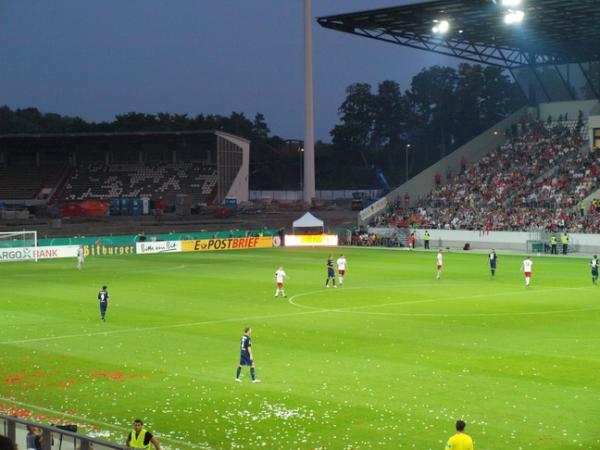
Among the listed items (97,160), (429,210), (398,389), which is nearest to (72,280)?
(398,389)

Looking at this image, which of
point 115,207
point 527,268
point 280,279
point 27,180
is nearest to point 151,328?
point 280,279

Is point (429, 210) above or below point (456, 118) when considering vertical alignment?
below

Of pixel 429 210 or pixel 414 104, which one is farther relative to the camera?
pixel 414 104

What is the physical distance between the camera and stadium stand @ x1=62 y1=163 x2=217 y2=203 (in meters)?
118

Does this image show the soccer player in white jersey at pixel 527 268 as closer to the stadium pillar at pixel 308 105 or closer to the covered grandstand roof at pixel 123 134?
the stadium pillar at pixel 308 105

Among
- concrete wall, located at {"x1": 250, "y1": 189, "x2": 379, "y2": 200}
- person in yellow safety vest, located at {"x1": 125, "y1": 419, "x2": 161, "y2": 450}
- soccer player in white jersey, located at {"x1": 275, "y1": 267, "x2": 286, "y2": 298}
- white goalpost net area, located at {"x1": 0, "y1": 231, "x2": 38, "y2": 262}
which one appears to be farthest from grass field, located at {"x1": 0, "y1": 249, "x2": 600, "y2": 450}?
concrete wall, located at {"x1": 250, "y1": 189, "x2": 379, "y2": 200}

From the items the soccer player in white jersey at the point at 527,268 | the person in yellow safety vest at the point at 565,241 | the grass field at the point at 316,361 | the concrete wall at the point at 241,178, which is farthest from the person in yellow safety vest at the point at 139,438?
the concrete wall at the point at 241,178

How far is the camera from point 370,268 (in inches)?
2377

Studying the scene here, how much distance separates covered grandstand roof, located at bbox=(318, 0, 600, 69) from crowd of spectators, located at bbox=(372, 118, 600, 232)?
7365 mm

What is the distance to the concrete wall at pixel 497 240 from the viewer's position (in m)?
69.8

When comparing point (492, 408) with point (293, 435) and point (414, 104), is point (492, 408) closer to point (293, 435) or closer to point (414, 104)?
point (293, 435)

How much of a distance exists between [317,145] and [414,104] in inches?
741

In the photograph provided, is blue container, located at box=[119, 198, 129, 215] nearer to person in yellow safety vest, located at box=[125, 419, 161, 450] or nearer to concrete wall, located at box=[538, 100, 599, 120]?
concrete wall, located at box=[538, 100, 599, 120]

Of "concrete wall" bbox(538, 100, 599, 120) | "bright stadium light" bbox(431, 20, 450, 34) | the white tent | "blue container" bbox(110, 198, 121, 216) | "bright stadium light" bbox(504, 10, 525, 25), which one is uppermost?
"bright stadium light" bbox(431, 20, 450, 34)
